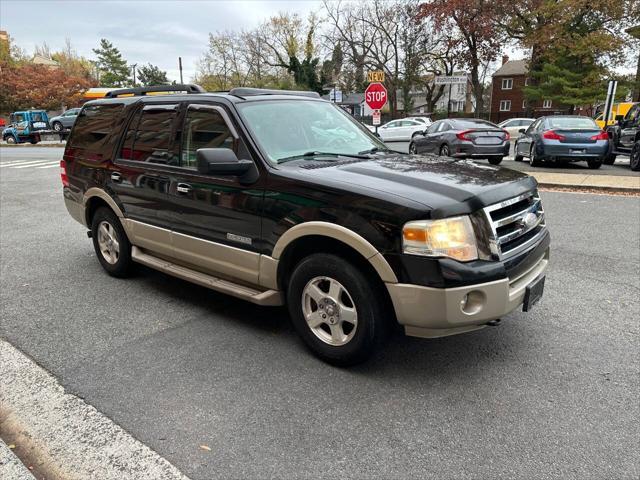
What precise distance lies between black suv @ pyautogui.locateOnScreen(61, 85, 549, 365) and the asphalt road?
393 millimetres

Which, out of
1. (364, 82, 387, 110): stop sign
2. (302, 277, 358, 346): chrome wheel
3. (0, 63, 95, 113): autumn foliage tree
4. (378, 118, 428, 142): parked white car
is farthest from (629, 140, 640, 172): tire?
(0, 63, 95, 113): autumn foliage tree

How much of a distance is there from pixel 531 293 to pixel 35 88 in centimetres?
6012

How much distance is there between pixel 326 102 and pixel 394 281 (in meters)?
2.46

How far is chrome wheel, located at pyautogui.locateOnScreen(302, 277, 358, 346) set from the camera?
320cm

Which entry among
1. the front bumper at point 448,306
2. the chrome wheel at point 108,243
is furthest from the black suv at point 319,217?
the chrome wheel at point 108,243

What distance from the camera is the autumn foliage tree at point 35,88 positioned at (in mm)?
51250

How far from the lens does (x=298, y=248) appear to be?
3443 millimetres

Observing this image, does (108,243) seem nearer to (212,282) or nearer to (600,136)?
(212,282)

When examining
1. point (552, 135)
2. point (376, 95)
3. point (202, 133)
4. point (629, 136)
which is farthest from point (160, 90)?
point (629, 136)

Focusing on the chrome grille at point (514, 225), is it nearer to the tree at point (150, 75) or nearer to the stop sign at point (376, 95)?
the stop sign at point (376, 95)

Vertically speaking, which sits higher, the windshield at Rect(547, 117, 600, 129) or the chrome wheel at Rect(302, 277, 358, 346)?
the windshield at Rect(547, 117, 600, 129)

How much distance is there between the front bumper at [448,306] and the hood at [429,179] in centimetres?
45

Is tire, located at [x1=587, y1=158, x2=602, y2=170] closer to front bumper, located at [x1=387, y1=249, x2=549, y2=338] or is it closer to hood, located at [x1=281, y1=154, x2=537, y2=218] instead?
hood, located at [x1=281, y1=154, x2=537, y2=218]

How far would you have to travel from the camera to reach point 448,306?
2.81m
